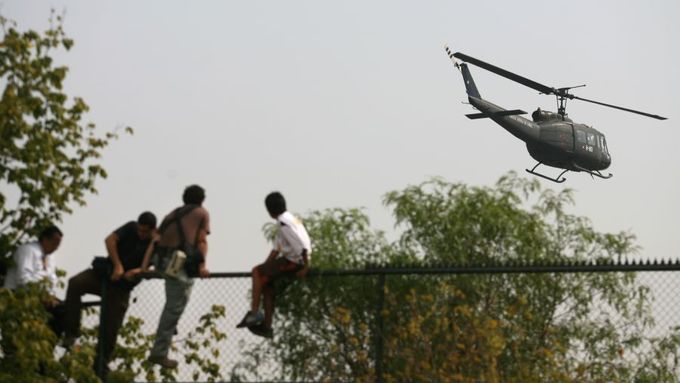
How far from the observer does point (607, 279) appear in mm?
27016

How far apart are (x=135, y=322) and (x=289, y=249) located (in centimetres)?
369

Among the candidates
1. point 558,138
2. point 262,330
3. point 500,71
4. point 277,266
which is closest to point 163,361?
point 262,330

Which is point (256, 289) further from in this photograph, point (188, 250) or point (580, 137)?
point (580, 137)

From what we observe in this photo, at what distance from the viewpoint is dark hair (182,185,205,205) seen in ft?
38.1

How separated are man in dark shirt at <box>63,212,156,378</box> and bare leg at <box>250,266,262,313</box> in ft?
3.69

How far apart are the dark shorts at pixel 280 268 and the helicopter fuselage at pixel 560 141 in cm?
1661

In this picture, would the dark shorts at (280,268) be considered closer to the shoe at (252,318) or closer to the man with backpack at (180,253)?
the shoe at (252,318)

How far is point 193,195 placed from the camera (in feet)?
38.1

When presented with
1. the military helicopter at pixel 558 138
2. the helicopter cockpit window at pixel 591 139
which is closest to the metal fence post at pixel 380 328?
the military helicopter at pixel 558 138

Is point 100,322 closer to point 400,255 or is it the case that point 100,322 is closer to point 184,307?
point 184,307

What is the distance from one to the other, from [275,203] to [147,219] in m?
1.20

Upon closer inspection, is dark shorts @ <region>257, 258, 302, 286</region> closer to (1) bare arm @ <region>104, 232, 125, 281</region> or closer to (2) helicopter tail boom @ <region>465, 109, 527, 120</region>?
(1) bare arm @ <region>104, 232, 125, 281</region>

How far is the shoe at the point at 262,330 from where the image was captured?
11.3 m

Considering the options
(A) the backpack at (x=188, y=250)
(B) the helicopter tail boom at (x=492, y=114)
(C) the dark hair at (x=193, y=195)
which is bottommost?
(A) the backpack at (x=188, y=250)
